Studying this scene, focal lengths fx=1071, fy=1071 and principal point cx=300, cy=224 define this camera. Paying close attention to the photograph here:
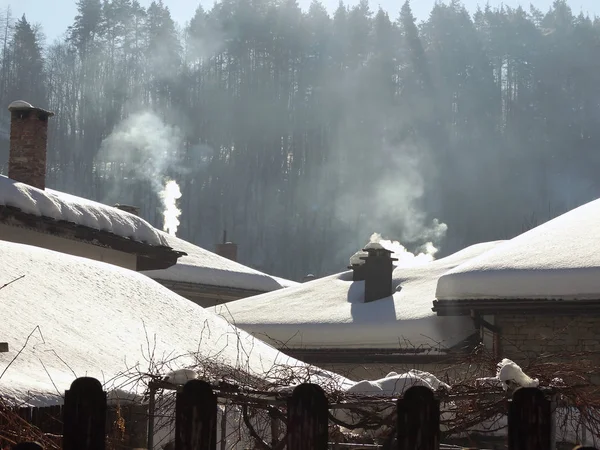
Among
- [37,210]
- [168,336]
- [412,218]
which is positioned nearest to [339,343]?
[37,210]

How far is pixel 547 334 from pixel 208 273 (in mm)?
13028

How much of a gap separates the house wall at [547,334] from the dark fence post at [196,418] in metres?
10.9

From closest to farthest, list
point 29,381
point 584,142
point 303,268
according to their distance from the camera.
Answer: point 29,381
point 303,268
point 584,142

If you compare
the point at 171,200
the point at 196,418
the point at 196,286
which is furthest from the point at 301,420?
the point at 171,200

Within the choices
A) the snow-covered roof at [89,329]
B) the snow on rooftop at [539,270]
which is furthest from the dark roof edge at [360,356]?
the snow-covered roof at [89,329]

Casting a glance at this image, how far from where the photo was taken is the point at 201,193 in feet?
212

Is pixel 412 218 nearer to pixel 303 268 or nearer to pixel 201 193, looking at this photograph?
pixel 303 268

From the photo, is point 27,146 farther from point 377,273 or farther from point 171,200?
point 171,200

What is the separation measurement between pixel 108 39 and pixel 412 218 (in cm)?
2229

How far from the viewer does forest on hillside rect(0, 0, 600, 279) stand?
63.9 metres

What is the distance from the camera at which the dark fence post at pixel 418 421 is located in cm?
273

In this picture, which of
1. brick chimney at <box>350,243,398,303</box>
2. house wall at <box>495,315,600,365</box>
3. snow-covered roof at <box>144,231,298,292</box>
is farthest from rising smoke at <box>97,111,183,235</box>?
house wall at <box>495,315,600,365</box>

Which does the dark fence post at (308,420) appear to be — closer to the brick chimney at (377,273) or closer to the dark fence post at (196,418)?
the dark fence post at (196,418)

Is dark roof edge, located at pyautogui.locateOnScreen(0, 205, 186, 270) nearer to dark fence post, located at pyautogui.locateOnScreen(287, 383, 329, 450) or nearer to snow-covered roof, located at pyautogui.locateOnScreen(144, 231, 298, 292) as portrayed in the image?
snow-covered roof, located at pyautogui.locateOnScreen(144, 231, 298, 292)
